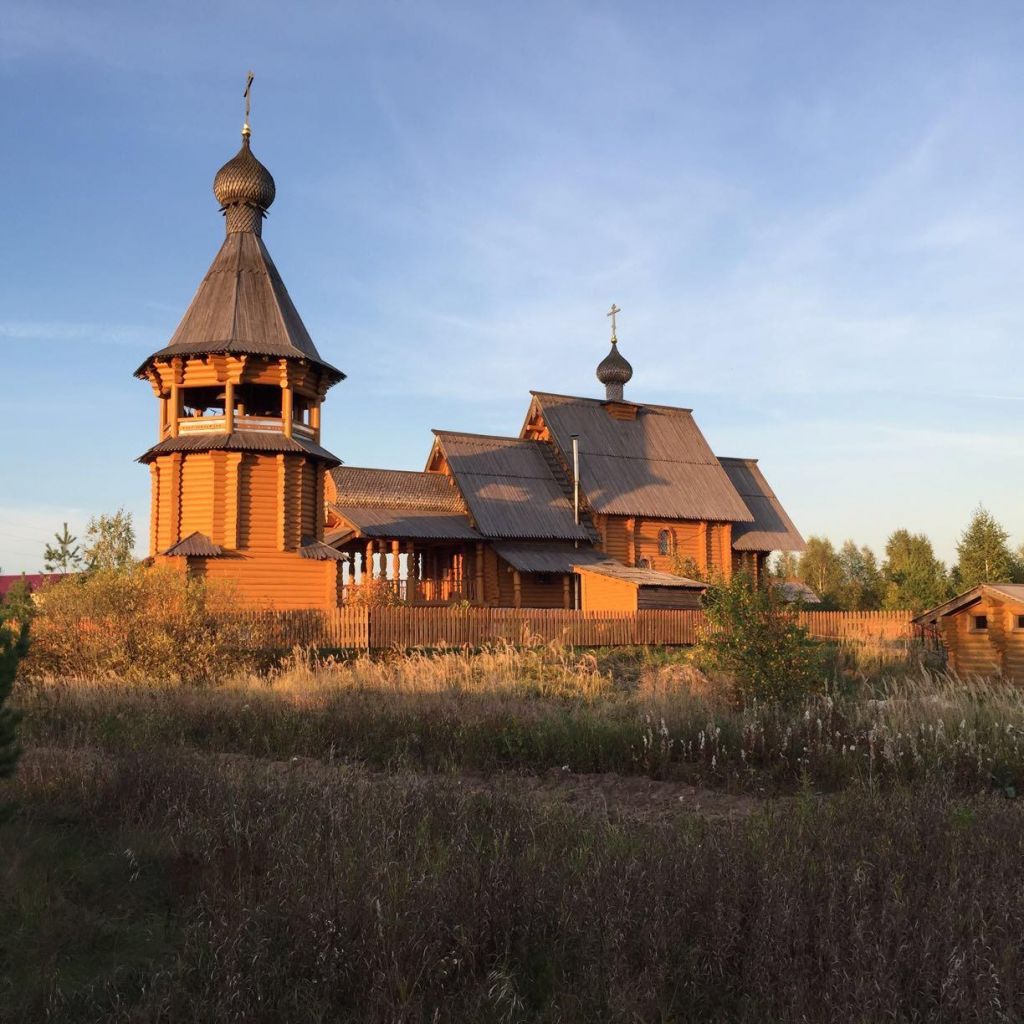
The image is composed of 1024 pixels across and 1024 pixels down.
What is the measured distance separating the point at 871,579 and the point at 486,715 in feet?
189

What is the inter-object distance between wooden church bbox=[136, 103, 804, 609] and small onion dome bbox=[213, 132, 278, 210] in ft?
0.16

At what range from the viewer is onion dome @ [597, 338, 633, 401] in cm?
3944

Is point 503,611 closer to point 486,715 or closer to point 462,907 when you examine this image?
point 486,715

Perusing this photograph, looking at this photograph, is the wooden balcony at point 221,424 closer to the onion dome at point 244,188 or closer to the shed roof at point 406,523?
the shed roof at point 406,523

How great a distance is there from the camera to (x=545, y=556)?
31.2 m

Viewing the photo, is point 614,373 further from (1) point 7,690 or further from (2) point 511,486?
(1) point 7,690

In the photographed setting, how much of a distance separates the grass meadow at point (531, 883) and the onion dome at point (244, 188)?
20.8 meters

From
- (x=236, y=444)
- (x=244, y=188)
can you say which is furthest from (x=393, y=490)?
(x=244, y=188)

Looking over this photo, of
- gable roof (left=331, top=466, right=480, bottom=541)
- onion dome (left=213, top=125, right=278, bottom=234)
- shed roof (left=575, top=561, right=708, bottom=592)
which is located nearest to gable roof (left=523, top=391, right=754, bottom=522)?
shed roof (left=575, top=561, right=708, bottom=592)

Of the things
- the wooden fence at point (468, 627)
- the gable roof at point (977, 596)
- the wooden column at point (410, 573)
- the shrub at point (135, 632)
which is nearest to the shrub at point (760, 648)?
the wooden fence at point (468, 627)

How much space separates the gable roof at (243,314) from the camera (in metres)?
24.9

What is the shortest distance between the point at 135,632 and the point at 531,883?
13.3 m

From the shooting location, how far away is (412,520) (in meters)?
31.0

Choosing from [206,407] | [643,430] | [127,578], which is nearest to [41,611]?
[127,578]
